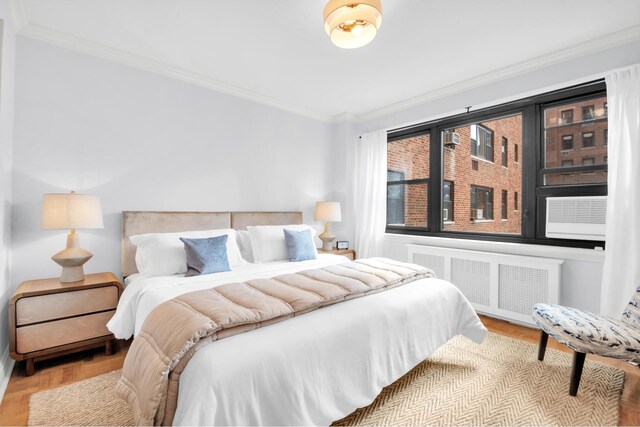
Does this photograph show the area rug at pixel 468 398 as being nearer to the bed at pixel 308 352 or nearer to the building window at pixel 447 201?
the bed at pixel 308 352

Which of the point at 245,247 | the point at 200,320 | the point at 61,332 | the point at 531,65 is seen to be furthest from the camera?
the point at 245,247

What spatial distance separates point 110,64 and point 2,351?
2.50 m

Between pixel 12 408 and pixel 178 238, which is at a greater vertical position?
pixel 178 238

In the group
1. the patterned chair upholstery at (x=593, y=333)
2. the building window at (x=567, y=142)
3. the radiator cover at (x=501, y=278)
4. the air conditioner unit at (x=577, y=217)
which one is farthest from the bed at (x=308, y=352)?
the building window at (x=567, y=142)

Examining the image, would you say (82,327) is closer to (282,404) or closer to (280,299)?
(280,299)

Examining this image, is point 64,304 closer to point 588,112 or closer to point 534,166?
point 534,166

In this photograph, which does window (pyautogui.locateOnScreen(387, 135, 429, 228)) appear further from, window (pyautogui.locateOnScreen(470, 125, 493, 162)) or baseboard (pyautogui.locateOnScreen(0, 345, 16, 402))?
baseboard (pyautogui.locateOnScreen(0, 345, 16, 402))

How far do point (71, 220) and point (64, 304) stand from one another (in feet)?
2.07

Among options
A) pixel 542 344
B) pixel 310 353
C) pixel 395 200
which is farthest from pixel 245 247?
pixel 542 344

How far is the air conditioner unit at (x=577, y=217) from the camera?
2703mm

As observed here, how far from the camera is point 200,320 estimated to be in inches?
55.4

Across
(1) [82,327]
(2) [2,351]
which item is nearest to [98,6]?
(1) [82,327]

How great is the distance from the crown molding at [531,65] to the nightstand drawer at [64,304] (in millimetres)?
3894

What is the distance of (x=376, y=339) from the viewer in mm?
1739
